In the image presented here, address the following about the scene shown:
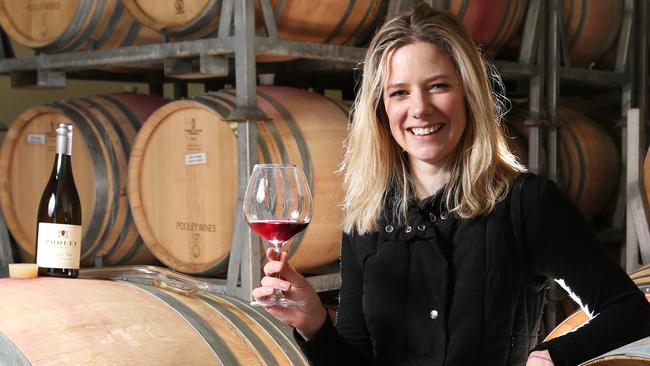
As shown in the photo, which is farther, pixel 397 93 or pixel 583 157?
pixel 583 157

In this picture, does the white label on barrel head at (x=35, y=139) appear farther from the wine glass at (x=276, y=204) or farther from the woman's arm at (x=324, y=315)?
the wine glass at (x=276, y=204)

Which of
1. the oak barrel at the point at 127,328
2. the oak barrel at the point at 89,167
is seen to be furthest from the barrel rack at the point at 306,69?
the oak barrel at the point at 127,328

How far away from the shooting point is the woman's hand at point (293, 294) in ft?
6.69

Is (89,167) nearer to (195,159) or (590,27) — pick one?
(195,159)

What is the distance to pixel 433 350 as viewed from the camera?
2.29 meters

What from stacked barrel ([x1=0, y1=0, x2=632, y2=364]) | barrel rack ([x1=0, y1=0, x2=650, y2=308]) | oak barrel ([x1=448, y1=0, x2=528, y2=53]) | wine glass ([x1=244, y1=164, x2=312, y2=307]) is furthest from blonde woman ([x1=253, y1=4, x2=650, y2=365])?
oak barrel ([x1=448, y1=0, x2=528, y2=53])

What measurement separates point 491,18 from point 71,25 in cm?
229

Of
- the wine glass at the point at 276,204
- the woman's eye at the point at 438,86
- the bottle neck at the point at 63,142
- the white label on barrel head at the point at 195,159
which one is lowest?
the wine glass at the point at 276,204

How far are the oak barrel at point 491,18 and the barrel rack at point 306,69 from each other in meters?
0.10

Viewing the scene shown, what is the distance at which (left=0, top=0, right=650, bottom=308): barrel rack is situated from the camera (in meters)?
4.11

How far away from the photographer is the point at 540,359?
79.0 inches

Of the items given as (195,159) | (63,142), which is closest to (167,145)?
(195,159)

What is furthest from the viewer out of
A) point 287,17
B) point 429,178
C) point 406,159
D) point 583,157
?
point 583,157

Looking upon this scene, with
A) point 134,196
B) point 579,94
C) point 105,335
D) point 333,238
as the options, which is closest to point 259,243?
point 333,238
